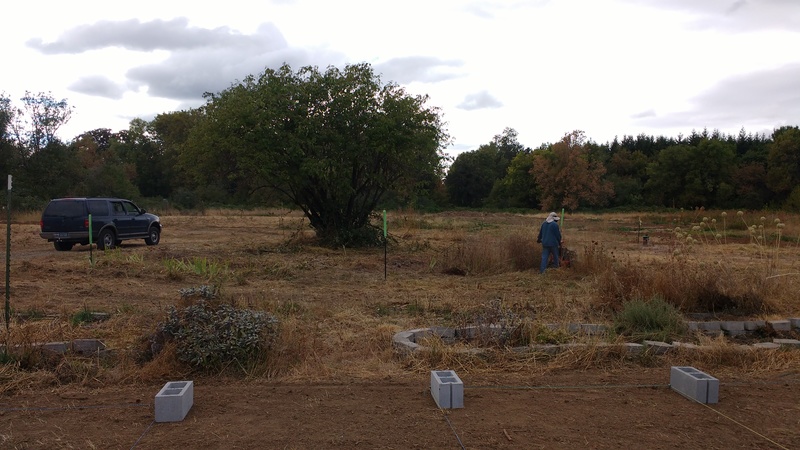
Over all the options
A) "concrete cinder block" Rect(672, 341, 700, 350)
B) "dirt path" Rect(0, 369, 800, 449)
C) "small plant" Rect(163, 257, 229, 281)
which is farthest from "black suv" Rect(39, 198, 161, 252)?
"concrete cinder block" Rect(672, 341, 700, 350)

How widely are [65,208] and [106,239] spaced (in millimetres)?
1604

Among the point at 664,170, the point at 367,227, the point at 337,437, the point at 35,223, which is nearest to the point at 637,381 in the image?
the point at 337,437

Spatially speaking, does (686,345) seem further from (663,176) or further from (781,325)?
(663,176)

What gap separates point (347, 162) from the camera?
2131 centimetres

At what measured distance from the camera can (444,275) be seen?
1539 cm

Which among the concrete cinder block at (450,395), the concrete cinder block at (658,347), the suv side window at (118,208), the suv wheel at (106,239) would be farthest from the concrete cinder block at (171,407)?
the suv side window at (118,208)

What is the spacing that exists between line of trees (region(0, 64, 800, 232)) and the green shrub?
13.7 metres

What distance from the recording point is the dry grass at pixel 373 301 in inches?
263

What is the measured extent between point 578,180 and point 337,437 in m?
63.3

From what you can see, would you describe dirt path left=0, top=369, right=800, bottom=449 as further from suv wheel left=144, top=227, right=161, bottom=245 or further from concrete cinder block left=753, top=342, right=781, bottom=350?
suv wheel left=144, top=227, right=161, bottom=245

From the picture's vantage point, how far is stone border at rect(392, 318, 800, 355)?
281 inches

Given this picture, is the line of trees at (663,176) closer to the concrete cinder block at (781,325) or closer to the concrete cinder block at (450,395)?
the concrete cinder block at (781,325)

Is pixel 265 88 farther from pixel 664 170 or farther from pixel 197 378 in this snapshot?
pixel 664 170

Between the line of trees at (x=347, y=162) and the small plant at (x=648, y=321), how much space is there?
13455 mm
